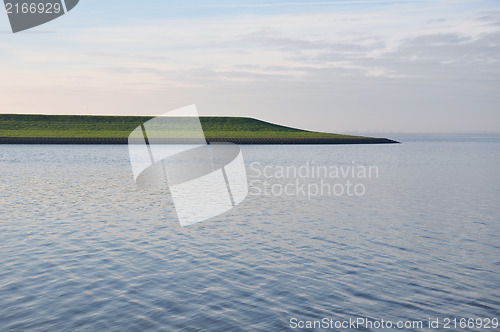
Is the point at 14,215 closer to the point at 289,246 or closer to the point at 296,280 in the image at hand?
the point at 289,246

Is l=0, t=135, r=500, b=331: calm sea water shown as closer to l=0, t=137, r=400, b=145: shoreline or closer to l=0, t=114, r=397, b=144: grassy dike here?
l=0, t=137, r=400, b=145: shoreline

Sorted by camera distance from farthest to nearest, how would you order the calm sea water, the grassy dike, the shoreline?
1. the grassy dike
2. the shoreline
3. the calm sea water

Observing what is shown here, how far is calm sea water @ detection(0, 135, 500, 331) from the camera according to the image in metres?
12.9

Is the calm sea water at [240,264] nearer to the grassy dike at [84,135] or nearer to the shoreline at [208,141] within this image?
the shoreline at [208,141]

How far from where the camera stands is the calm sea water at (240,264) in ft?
42.4

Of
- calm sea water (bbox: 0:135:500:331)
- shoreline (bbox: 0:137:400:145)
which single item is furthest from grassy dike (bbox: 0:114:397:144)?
calm sea water (bbox: 0:135:500:331)

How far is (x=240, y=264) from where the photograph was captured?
58.7 feet

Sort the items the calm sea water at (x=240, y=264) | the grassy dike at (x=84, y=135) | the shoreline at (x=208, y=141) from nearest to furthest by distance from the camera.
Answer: the calm sea water at (x=240, y=264), the shoreline at (x=208, y=141), the grassy dike at (x=84, y=135)

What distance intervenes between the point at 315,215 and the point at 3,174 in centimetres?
3948

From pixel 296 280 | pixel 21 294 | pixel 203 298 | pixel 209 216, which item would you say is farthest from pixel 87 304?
pixel 209 216

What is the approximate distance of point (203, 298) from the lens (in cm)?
1400

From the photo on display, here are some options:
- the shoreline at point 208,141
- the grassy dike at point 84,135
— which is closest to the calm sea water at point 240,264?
the shoreline at point 208,141

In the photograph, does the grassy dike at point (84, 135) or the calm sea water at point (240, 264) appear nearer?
the calm sea water at point (240, 264)

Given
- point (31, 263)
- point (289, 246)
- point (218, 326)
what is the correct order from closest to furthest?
point (218, 326), point (31, 263), point (289, 246)
